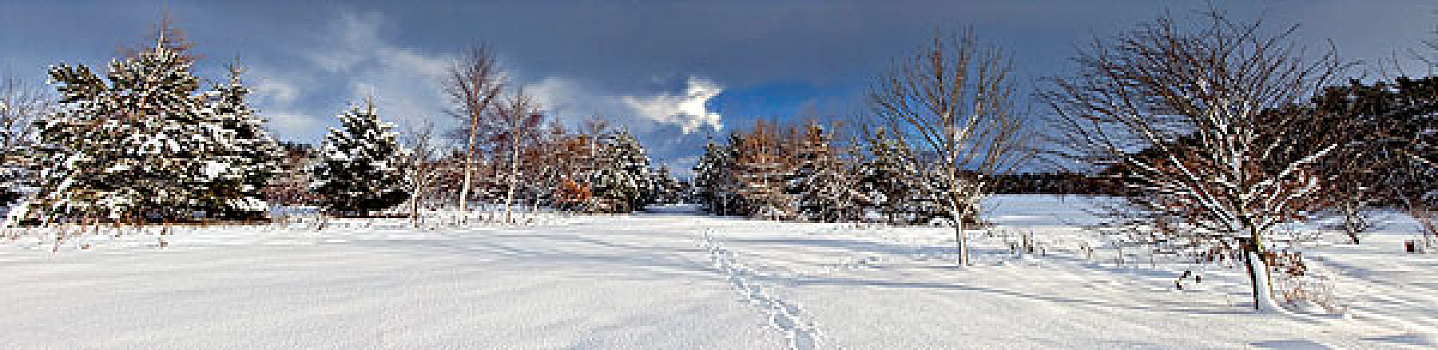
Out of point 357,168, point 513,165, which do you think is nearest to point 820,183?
point 513,165

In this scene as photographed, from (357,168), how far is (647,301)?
22.5 metres

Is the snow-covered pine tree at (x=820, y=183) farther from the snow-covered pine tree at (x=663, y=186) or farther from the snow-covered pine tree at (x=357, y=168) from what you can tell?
the snow-covered pine tree at (x=663, y=186)

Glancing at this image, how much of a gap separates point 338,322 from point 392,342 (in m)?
0.66

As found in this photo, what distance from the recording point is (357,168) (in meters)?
20.6

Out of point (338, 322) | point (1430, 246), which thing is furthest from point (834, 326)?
point (1430, 246)

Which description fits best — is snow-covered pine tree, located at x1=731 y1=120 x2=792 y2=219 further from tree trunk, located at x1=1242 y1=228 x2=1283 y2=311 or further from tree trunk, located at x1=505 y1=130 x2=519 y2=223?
tree trunk, located at x1=1242 y1=228 x2=1283 y2=311

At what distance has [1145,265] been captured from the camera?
6766 mm

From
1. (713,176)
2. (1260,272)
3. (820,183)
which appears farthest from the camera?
(713,176)

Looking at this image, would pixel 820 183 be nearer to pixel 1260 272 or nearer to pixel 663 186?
pixel 1260 272

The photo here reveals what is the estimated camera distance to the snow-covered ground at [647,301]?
2963mm

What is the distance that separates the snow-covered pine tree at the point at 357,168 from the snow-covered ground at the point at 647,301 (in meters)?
14.6

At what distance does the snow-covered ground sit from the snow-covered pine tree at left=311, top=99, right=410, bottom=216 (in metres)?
14.6

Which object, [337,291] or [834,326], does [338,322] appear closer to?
[337,291]

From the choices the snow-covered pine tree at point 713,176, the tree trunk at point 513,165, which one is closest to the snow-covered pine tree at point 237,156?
the tree trunk at point 513,165
